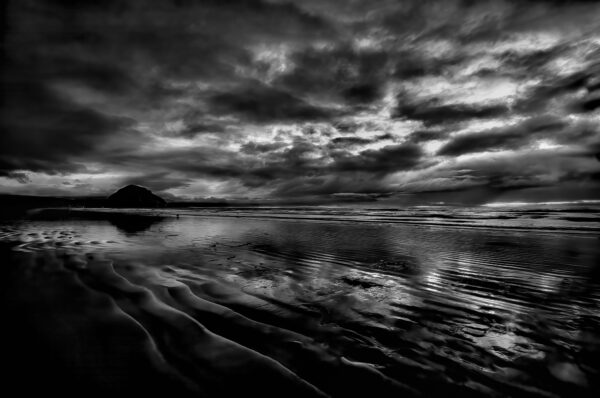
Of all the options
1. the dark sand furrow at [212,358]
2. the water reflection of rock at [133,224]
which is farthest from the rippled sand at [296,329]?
the water reflection of rock at [133,224]

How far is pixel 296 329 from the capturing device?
4441mm

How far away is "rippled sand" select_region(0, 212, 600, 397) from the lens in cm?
306

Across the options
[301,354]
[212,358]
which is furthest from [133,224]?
[301,354]

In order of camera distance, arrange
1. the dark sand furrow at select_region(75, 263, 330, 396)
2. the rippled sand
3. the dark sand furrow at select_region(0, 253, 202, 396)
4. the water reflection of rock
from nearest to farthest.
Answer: the dark sand furrow at select_region(0, 253, 202, 396), the dark sand furrow at select_region(75, 263, 330, 396), the rippled sand, the water reflection of rock

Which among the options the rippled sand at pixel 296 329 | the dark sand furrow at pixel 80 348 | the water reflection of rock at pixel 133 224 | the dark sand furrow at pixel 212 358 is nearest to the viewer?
the dark sand furrow at pixel 80 348

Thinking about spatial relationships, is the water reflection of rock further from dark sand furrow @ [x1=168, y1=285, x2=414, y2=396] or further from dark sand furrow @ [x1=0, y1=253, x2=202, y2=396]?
dark sand furrow @ [x1=168, y1=285, x2=414, y2=396]

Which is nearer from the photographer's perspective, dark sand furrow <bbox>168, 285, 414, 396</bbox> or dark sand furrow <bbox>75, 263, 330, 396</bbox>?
dark sand furrow <bbox>75, 263, 330, 396</bbox>

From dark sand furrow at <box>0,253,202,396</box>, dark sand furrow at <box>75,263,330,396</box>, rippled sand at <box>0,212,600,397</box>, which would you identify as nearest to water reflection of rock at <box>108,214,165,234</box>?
rippled sand at <box>0,212,600,397</box>

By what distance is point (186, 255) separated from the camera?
1079 cm

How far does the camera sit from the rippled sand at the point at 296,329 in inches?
121

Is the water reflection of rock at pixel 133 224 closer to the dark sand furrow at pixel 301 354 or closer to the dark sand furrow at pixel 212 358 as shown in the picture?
the dark sand furrow at pixel 212 358

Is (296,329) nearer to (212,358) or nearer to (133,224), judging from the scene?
(212,358)

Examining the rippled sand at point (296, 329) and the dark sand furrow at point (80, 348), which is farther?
the rippled sand at point (296, 329)

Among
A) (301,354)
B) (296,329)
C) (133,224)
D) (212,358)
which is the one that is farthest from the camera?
(133,224)
